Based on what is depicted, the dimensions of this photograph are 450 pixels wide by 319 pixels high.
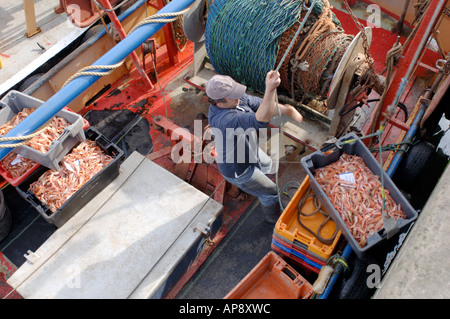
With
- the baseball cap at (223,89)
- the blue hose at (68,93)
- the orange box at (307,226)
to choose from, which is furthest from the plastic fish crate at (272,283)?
the blue hose at (68,93)

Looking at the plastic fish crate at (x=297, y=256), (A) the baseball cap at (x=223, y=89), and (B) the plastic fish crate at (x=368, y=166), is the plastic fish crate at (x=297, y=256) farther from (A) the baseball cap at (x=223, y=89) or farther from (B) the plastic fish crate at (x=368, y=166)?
(A) the baseball cap at (x=223, y=89)

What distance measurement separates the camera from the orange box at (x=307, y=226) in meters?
3.61

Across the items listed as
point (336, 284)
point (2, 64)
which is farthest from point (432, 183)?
point (2, 64)

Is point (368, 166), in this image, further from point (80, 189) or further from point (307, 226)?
point (80, 189)

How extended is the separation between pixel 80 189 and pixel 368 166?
10.1 ft

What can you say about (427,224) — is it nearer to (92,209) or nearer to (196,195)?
(196,195)

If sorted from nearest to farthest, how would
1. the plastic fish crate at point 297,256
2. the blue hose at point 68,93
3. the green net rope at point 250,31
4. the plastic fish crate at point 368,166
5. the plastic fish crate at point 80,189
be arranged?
1. the plastic fish crate at point 368,166
2. the blue hose at point 68,93
3. the plastic fish crate at point 297,256
4. the plastic fish crate at point 80,189
5. the green net rope at point 250,31

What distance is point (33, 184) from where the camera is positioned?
4.30 metres

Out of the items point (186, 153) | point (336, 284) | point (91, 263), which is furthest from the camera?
point (186, 153)

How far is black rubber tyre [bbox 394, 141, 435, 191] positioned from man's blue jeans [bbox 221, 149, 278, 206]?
5.35ft

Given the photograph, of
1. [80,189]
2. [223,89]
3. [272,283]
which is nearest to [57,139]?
[80,189]

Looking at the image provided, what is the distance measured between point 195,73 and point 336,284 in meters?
3.69

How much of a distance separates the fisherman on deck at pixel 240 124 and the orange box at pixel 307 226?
56cm

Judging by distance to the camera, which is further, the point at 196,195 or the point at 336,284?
the point at 196,195
